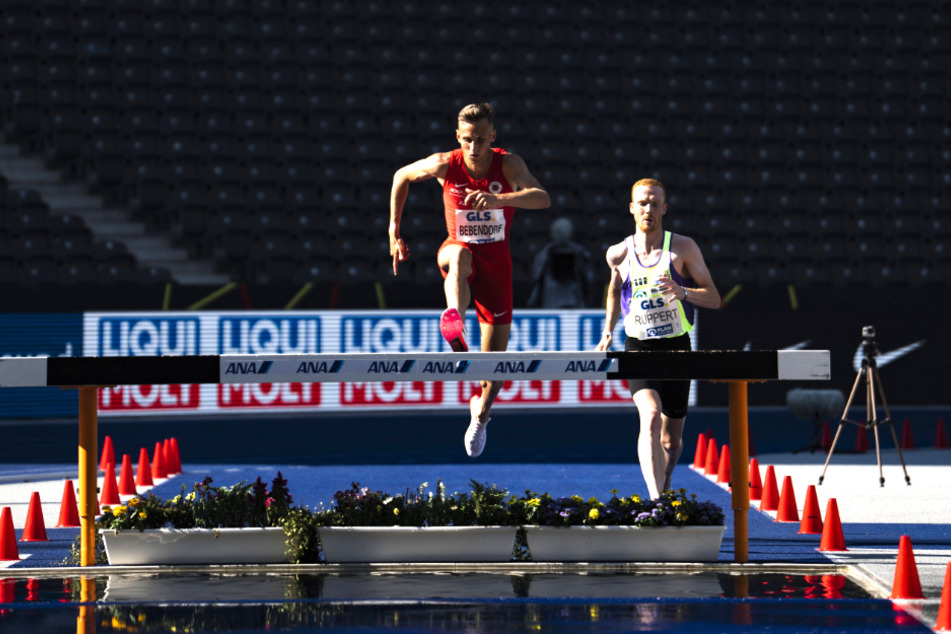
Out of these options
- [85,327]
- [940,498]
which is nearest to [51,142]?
[85,327]

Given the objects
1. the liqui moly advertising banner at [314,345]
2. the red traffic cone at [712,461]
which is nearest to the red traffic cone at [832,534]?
the red traffic cone at [712,461]

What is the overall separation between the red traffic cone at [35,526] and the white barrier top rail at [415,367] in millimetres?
2156

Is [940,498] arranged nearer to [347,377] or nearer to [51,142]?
[347,377]

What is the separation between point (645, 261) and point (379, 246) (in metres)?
15.1

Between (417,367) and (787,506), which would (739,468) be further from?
(787,506)

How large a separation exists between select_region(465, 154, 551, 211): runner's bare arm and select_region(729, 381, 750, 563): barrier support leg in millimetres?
1623

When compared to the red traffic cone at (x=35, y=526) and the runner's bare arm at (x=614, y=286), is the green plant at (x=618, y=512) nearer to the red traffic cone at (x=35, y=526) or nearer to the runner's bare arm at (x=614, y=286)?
the runner's bare arm at (x=614, y=286)

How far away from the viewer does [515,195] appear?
7.95 meters

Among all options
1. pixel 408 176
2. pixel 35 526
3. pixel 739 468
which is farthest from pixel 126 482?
pixel 739 468

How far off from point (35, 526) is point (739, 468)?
5003mm

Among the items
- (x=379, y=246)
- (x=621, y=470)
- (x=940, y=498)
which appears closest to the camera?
(x=940, y=498)

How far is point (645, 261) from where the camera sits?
28.0 ft

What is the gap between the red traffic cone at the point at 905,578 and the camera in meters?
6.83

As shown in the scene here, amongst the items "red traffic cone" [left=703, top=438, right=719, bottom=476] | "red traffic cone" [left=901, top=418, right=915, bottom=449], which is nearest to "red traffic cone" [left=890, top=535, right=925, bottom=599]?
"red traffic cone" [left=703, top=438, right=719, bottom=476]
